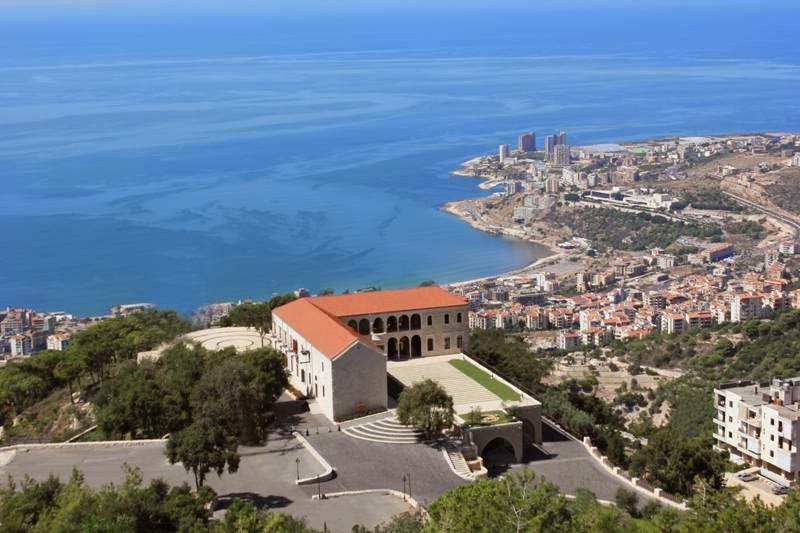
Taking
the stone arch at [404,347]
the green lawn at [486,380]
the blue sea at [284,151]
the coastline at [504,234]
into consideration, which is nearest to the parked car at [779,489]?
the green lawn at [486,380]

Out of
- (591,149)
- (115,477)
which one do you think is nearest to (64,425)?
(115,477)

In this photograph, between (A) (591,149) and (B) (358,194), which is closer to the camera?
(B) (358,194)

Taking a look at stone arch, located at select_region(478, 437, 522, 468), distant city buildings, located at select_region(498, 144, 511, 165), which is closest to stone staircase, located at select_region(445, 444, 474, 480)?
stone arch, located at select_region(478, 437, 522, 468)

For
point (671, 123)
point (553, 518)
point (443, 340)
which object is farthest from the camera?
point (671, 123)

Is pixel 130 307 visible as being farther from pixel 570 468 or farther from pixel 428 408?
pixel 570 468

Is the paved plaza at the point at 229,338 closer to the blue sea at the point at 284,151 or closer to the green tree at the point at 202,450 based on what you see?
the green tree at the point at 202,450

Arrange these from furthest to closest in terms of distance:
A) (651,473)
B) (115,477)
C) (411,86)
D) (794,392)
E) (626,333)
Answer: (411,86) → (626,333) → (794,392) → (651,473) → (115,477)

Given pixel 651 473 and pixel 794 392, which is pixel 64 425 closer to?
pixel 651 473

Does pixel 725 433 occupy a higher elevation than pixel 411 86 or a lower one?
lower

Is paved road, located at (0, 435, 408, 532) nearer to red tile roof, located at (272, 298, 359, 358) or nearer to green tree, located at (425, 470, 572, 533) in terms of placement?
red tile roof, located at (272, 298, 359, 358)
